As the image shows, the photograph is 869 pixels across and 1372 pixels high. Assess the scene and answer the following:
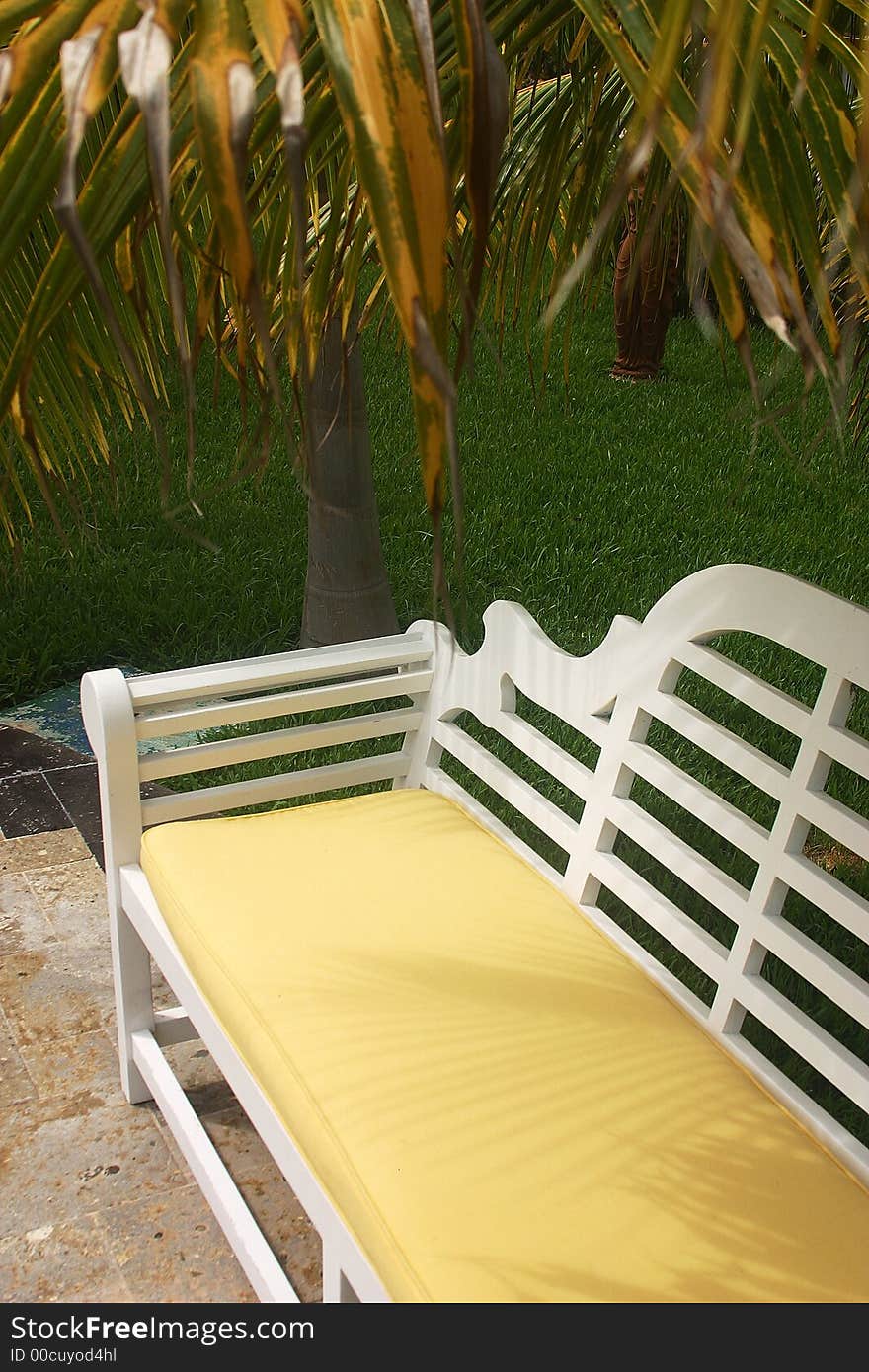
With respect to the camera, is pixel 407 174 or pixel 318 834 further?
pixel 318 834

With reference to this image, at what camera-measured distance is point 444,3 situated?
1.13 m

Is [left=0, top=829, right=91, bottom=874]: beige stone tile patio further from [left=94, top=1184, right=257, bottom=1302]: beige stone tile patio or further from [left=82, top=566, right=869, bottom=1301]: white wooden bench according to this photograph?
[left=94, top=1184, right=257, bottom=1302]: beige stone tile patio

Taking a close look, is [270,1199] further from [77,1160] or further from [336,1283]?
[336,1283]

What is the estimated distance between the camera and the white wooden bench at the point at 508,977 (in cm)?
133

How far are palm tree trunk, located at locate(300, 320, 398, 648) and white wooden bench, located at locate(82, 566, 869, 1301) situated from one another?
62.1 inches

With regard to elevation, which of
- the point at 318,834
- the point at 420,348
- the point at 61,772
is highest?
the point at 420,348

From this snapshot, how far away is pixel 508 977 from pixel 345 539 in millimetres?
2385

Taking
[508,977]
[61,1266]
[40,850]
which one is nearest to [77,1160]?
[61,1266]

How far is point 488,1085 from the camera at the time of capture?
1.52m

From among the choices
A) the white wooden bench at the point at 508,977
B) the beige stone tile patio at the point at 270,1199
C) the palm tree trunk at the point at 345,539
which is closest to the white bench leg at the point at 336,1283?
the white wooden bench at the point at 508,977

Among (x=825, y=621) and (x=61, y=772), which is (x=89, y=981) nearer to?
(x=61, y=772)
